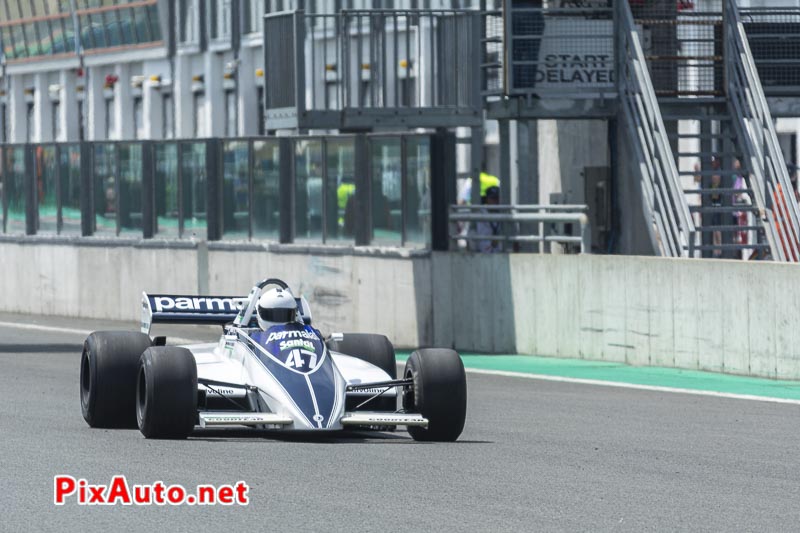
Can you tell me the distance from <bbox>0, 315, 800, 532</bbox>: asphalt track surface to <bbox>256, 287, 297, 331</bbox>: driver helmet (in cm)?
80

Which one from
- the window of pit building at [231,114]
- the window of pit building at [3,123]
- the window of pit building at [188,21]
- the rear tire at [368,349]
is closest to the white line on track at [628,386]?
the rear tire at [368,349]

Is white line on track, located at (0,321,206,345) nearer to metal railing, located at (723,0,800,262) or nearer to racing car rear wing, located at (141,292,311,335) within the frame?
metal railing, located at (723,0,800,262)

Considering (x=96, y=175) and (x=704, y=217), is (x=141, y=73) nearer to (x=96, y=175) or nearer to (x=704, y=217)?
(x=96, y=175)

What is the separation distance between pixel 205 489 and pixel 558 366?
11.1 meters

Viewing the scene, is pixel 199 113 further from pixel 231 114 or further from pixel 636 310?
pixel 636 310

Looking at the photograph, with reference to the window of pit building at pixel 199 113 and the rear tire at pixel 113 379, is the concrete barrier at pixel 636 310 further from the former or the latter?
the window of pit building at pixel 199 113

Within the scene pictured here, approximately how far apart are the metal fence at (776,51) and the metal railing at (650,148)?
6.09 ft

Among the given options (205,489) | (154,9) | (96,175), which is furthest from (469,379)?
(154,9)

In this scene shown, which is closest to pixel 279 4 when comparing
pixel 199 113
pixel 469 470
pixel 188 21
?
pixel 199 113

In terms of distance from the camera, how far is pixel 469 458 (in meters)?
13.5

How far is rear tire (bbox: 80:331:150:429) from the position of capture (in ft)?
48.2

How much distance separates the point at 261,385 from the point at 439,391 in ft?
3.87

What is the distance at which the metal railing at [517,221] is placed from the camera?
2326 centimetres

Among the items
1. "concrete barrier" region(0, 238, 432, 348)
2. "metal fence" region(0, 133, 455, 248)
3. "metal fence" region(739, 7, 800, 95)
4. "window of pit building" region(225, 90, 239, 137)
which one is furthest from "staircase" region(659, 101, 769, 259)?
"window of pit building" region(225, 90, 239, 137)
